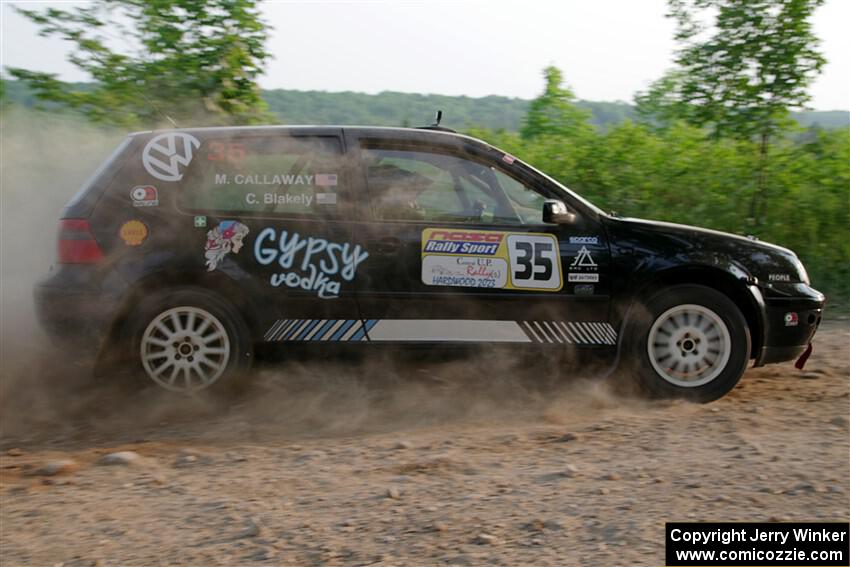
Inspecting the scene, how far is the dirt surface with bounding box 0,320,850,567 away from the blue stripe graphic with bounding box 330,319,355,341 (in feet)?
0.90

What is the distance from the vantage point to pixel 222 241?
221 inches

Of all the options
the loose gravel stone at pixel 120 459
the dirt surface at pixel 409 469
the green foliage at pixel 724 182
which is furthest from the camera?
the green foliage at pixel 724 182

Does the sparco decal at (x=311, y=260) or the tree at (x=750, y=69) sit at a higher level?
the tree at (x=750, y=69)

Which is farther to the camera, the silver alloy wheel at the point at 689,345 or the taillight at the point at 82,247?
the silver alloy wheel at the point at 689,345

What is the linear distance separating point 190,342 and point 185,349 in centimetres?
6

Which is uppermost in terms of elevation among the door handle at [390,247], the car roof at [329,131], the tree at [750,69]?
the tree at [750,69]

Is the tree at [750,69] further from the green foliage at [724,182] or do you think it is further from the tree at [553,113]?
the tree at [553,113]

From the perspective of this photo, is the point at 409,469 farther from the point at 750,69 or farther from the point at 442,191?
the point at 750,69

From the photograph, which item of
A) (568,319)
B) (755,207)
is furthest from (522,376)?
(755,207)

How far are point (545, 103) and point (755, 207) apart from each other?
619 cm

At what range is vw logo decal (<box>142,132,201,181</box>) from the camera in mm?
5656

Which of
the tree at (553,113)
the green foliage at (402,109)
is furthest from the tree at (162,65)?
the tree at (553,113)

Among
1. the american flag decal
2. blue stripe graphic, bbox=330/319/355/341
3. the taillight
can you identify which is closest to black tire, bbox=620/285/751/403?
blue stripe graphic, bbox=330/319/355/341

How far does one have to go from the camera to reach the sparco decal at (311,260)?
221 inches
